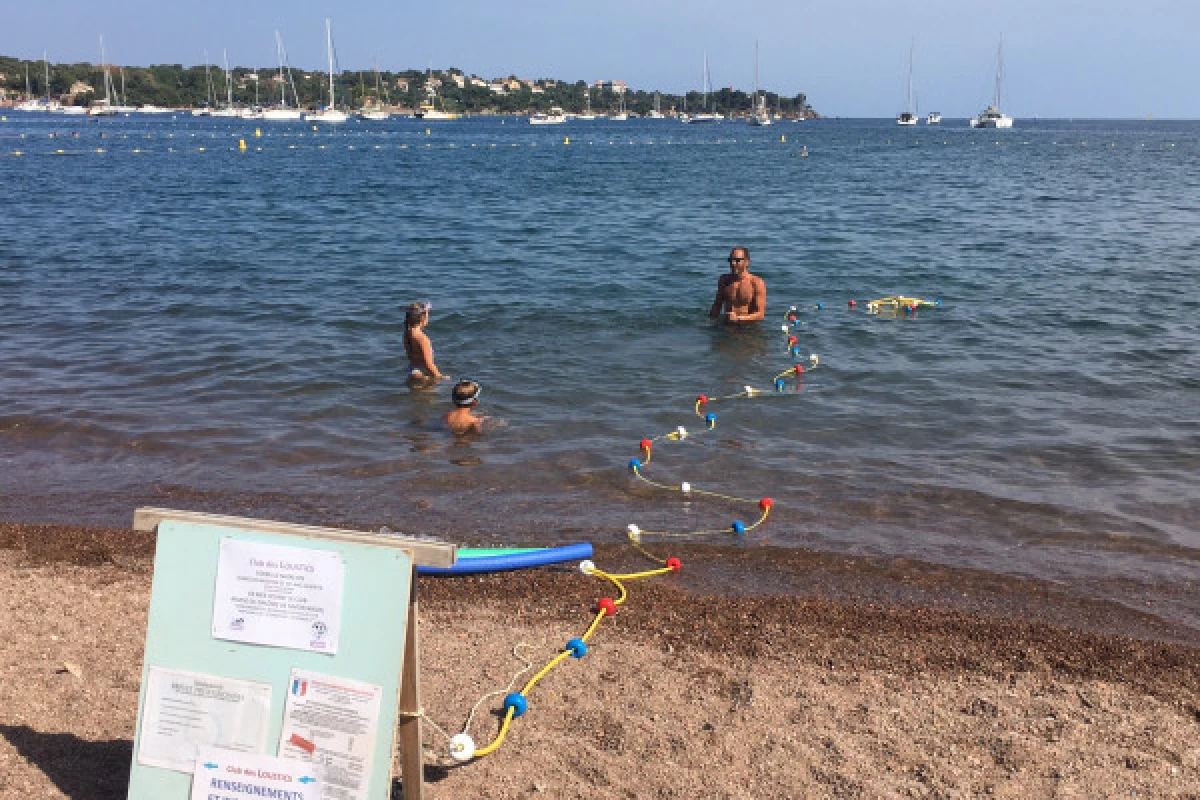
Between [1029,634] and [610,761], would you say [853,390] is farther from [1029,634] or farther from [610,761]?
[610,761]

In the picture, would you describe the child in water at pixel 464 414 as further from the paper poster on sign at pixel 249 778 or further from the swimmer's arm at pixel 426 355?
the paper poster on sign at pixel 249 778

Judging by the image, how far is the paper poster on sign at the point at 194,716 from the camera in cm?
Answer: 349

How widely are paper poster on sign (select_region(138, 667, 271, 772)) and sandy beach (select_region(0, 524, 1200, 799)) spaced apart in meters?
0.68

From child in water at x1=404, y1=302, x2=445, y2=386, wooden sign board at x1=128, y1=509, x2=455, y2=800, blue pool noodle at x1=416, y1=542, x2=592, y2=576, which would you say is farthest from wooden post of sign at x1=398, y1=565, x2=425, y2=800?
child in water at x1=404, y1=302, x2=445, y2=386

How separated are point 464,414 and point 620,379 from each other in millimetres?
2615

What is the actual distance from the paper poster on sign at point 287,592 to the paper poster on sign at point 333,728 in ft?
0.45

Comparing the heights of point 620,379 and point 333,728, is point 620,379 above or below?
below

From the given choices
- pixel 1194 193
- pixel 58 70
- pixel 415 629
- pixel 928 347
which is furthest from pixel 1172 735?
pixel 58 70

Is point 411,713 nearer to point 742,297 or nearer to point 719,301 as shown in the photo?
point 742,297

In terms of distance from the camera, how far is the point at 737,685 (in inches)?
195

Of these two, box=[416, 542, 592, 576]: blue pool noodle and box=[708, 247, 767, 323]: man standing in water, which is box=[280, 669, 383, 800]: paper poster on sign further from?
box=[708, 247, 767, 323]: man standing in water

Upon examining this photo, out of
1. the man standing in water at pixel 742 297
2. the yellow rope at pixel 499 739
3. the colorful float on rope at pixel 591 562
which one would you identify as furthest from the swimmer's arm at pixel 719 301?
the yellow rope at pixel 499 739

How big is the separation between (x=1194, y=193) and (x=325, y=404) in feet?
118

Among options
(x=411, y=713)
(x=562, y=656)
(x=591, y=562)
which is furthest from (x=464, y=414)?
(x=411, y=713)
